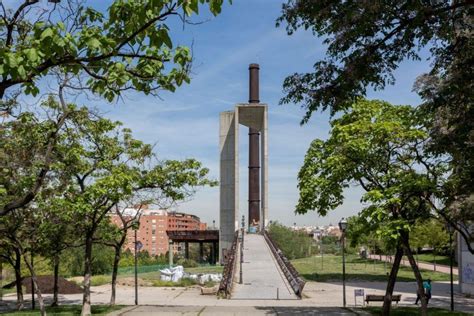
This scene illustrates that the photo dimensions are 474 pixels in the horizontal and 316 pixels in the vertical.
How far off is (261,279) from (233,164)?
37.8 metres

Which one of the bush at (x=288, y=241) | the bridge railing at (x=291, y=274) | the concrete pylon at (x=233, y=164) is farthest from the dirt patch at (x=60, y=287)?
the bush at (x=288, y=241)

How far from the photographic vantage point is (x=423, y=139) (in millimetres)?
19469

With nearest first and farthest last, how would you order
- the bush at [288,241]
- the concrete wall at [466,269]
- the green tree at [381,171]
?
the green tree at [381,171] < the concrete wall at [466,269] < the bush at [288,241]

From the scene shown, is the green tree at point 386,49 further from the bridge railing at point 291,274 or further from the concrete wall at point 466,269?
the concrete wall at point 466,269

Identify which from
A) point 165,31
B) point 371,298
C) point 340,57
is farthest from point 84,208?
point 165,31

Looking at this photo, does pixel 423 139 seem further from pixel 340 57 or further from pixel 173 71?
pixel 173 71

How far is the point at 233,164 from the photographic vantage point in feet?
238

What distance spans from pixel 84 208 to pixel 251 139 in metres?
58.1

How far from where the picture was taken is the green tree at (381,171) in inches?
727

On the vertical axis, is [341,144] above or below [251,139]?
below

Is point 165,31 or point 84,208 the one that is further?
point 84,208

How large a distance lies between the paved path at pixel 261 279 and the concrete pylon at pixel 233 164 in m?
19.9

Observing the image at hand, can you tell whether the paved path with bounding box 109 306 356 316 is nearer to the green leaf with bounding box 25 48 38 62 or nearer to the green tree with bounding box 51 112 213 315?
the green tree with bounding box 51 112 213 315

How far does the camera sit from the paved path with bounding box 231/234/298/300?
30266 millimetres
